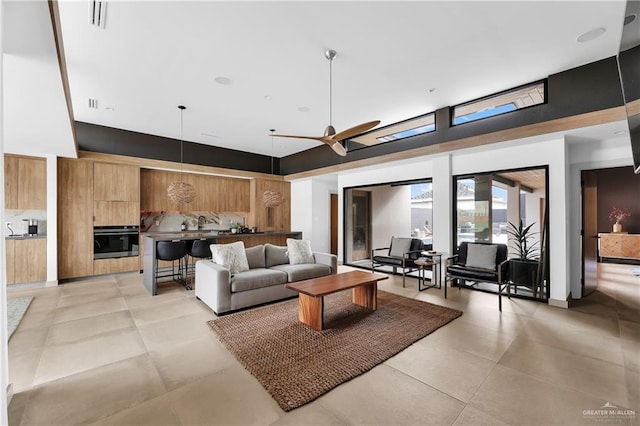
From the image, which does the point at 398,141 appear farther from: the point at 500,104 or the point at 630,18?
the point at 630,18

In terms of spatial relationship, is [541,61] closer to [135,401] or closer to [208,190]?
[135,401]

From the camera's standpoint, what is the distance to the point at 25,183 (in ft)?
16.8

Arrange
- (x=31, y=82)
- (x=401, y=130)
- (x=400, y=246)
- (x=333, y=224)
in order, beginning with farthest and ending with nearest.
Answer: (x=333, y=224), (x=400, y=246), (x=401, y=130), (x=31, y=82)

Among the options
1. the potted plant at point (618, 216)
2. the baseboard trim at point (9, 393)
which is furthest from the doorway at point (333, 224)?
the potted plant at point (618, 216)

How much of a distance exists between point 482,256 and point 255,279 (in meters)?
3.82

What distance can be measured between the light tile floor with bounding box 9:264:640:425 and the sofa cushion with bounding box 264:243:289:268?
1.36 m

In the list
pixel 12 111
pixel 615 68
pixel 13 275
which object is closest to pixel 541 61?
pixel 615 68

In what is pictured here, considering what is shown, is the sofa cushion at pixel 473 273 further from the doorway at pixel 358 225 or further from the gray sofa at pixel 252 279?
the doorway at pixel 358 225

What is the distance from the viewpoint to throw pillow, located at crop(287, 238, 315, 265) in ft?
16.7

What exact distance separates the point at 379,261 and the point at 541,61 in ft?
13.8

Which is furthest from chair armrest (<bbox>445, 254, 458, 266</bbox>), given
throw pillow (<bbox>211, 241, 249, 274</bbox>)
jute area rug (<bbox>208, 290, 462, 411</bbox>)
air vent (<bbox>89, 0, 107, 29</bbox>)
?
air vent (<bbox>89, 0, 107, 29</bbox>)

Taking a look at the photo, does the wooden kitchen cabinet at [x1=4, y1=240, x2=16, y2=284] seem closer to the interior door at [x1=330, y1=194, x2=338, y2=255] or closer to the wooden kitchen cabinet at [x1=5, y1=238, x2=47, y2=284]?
the wooden kitchen cabinet at [x1=5, y1=238, x2=47, y2=284]

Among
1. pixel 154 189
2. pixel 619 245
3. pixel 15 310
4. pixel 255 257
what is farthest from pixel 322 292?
pixel 619 245

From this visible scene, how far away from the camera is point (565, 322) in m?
3.52
